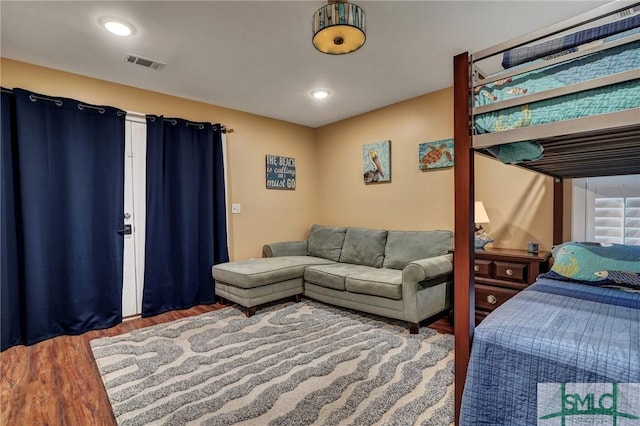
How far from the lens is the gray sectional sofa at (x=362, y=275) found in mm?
2797

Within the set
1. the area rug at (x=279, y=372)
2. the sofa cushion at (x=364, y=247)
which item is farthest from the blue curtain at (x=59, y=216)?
the sofa cushion at (x=364, y=247)

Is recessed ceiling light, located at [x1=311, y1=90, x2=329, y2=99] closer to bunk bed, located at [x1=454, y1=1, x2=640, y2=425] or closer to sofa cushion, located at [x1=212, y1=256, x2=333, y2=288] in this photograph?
sofa cushion, located at [x1=212, y1=256, x2=333, y2=288]

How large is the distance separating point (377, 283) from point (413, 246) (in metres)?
0.75

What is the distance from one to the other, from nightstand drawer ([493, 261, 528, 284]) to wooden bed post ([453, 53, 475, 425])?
4.79 ft

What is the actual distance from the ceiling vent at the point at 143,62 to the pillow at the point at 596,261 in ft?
11.3

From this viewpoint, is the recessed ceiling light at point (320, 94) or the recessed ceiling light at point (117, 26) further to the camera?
the recessed ceiling light at point (320, 94)

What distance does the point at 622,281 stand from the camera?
1.79 m

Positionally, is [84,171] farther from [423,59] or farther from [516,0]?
[516,0]

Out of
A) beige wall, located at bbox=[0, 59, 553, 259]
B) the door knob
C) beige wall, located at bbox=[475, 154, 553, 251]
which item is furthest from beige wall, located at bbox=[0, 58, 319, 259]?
beige wall, located at bbox=[475, 154, 553, 251]

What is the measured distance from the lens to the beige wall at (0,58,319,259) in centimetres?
288

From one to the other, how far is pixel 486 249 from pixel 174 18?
3.18 metres

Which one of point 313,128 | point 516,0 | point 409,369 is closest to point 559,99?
point 516,0

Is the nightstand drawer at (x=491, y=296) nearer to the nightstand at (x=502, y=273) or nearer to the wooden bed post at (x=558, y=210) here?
the nightstand at (x=502, y=273)

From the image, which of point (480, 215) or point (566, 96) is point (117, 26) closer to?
point (566, 96)
